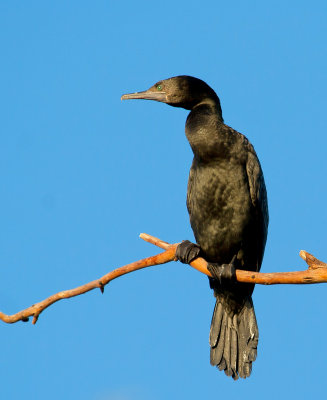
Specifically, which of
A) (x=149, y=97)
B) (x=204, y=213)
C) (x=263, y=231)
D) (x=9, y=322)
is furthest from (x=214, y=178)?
(x=9, y=322)

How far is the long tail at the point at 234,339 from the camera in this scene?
614cm

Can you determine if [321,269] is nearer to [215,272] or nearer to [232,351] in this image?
[215,272]

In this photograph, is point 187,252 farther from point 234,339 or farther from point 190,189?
point 234,339

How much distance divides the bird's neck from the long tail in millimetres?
1449

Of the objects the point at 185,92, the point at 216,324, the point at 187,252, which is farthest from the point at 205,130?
the point at 216,324

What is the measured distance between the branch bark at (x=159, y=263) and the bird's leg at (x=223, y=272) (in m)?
0.08

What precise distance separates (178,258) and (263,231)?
1071 mm

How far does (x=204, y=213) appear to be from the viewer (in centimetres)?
583

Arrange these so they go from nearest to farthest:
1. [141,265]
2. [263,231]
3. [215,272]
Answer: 1. [141,265]
2. [215,272]
3. [263,231]

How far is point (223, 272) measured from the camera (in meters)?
5.56

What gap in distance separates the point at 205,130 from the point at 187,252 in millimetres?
1043

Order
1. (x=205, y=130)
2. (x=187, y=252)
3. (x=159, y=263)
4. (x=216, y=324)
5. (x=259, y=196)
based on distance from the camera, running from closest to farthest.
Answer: (x=159, y=263)
(x=187, y=252)
(x=205, y=130)
(x=259, y=196)
(x=216, y=324)

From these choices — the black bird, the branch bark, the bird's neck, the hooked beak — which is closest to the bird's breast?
the black bird

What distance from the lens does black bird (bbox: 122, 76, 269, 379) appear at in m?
5.71
